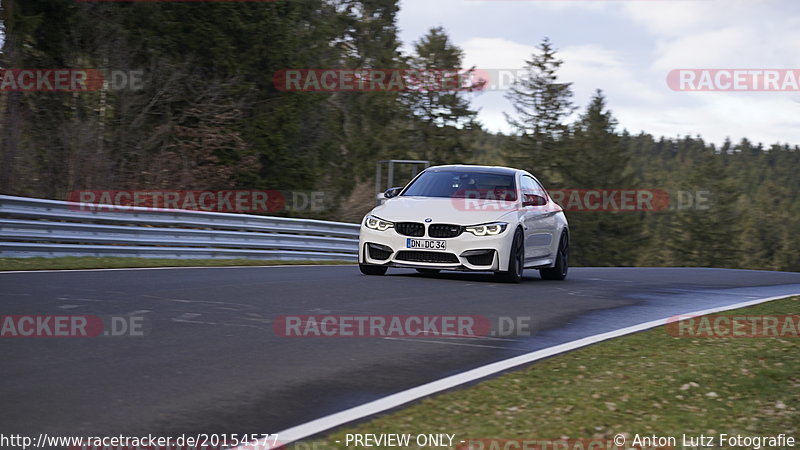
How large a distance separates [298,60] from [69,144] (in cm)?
1125

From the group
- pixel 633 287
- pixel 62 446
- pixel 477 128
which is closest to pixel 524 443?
pixel 62 446

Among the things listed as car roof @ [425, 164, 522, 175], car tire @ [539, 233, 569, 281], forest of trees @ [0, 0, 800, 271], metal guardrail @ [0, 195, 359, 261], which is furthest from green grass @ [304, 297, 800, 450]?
forest of trees @ [0, 0, 800, 271]

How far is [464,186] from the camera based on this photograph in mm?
14734

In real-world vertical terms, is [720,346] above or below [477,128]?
below

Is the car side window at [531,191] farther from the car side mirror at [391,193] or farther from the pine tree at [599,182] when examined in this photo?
the pine tree at [599,182]

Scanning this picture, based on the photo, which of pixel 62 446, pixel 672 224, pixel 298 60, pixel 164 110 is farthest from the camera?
pixel 672 224

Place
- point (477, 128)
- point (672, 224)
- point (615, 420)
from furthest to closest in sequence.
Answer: point (672, 224), point (477, 128), point (615, 420)

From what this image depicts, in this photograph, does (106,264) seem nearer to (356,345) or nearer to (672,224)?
(356,345)

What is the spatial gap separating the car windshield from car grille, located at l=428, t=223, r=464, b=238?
97 centimetres

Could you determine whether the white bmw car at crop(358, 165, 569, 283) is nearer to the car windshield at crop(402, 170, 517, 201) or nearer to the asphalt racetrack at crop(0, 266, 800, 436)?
the car windshield at crop(402, 170, 517, 201)

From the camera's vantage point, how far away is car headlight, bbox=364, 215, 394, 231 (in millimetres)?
13875

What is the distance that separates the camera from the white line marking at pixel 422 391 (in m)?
5.09

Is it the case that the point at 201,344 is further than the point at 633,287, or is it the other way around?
the point at 633,287

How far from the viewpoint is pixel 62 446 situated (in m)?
4.64
